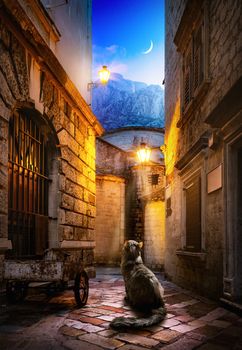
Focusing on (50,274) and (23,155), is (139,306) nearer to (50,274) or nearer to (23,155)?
(50,274)

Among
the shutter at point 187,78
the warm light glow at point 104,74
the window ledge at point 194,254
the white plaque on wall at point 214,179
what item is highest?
the warm light glow at point 104,74

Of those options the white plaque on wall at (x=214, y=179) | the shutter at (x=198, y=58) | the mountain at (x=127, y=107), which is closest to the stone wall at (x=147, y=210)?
the shutter at (x=198, y=58)

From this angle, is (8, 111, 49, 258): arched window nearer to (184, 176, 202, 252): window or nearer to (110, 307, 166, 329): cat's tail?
(110, 307, 166, 329): cat's tail

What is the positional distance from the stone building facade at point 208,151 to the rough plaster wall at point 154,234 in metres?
5.97

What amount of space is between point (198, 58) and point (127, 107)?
74.8 metres

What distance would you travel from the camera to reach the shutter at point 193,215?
756cm

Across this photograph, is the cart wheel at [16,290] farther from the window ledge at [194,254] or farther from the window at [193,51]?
the window at [193,51]

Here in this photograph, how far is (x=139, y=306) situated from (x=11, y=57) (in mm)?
4491

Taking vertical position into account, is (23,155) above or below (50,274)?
above

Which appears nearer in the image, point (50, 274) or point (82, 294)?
point (50, 274)

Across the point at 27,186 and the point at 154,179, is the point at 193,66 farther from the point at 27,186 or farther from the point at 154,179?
the point at 154,179

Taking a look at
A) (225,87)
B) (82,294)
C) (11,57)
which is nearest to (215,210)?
(225,87)

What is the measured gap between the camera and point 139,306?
5.30 m

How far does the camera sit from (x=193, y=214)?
8.03 meters
